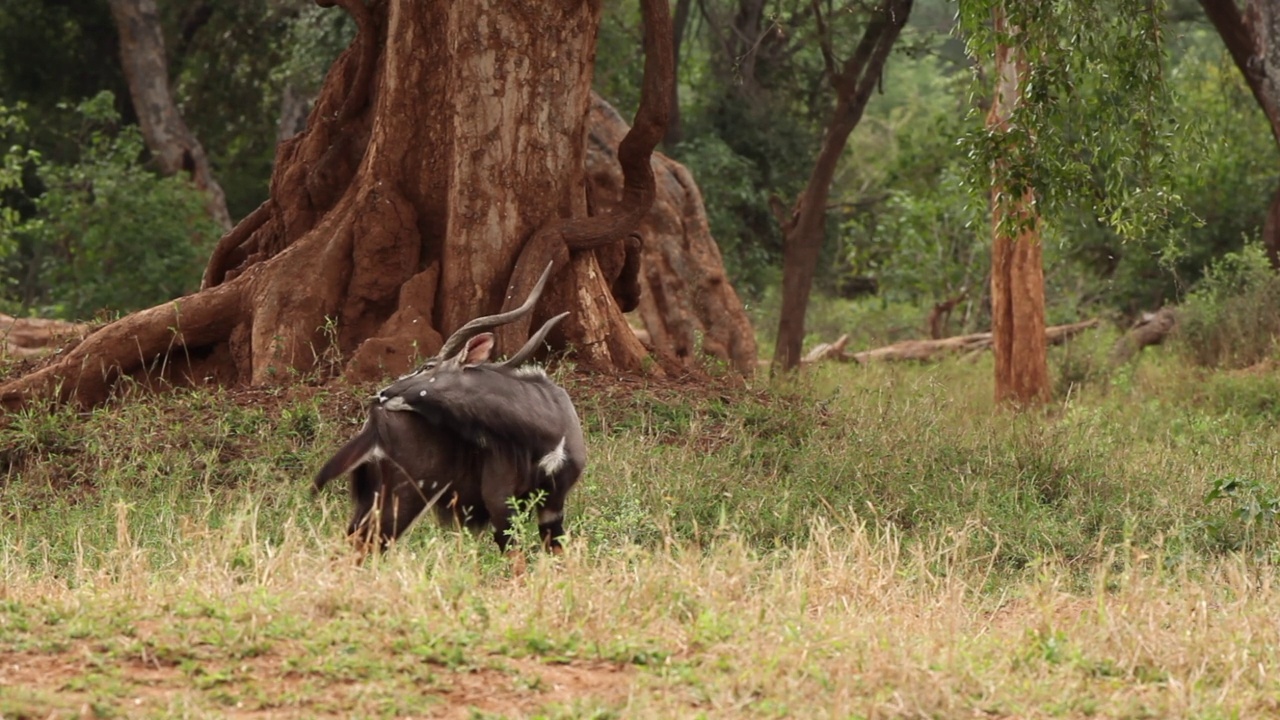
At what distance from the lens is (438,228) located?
10930 mm

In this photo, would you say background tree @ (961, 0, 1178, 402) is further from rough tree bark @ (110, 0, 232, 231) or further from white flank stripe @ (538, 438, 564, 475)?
rough tree bark @ (110, 0, 232, 231)

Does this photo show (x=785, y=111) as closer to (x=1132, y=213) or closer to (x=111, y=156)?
(x=111, y=156)

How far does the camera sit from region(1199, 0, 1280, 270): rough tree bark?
12.4m

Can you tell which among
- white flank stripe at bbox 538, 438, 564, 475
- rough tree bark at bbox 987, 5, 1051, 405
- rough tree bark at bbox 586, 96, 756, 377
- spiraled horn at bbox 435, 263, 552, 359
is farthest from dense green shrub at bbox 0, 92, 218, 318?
white flank stripe at bbox 538, 438, 564, 475

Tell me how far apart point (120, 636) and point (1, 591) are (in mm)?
900

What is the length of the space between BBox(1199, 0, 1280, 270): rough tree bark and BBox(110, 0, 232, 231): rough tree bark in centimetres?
1391

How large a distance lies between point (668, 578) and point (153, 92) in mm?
18314

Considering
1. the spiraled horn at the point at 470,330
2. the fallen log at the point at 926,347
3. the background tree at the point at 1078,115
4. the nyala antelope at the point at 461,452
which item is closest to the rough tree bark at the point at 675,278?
the fallen log at the point at 926,347

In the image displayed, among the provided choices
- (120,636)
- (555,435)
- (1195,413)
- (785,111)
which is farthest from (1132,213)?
(785,111)

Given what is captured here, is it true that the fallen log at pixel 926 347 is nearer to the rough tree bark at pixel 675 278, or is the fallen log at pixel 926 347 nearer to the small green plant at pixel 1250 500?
the rough tree bark at pixel 675 278

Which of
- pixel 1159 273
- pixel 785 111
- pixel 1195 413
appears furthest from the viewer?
pixel 785 111

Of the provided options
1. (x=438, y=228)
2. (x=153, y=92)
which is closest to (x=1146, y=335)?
(x=438, y=228)

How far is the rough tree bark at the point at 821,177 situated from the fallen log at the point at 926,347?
2.29 m

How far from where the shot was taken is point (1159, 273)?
22.8 m
